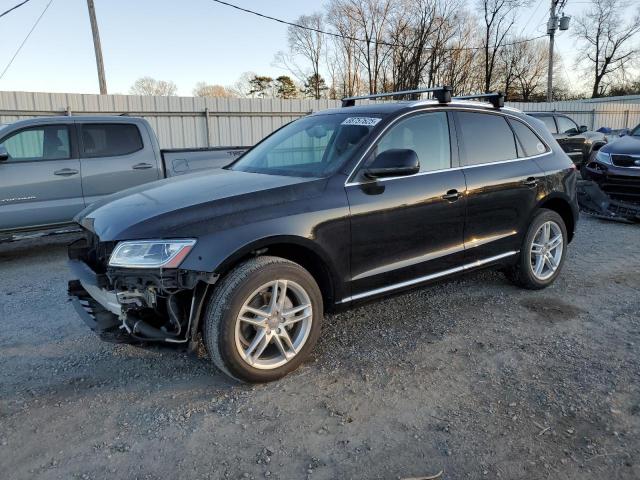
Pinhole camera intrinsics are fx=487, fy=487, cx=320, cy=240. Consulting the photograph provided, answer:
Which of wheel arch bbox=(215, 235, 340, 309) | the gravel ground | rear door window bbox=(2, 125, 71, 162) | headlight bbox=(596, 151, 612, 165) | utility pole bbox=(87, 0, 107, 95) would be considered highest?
utility pole bbox=(87, 0, 107, 95)

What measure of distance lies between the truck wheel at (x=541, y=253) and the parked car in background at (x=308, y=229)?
3 cm

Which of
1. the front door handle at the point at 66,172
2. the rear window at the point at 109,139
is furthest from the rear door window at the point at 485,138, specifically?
the front door handle at the point at 66,172

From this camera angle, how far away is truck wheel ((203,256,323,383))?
284cm

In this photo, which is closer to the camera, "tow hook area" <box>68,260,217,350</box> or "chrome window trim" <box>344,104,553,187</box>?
"tow hook area" <box>68,260,217,350</box>

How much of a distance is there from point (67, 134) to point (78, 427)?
497cm

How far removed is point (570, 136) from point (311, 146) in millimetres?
12158

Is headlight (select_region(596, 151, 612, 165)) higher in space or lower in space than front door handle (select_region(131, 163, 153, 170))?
lower

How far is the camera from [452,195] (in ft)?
A: 12.5

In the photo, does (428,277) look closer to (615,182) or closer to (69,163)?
(69,163)

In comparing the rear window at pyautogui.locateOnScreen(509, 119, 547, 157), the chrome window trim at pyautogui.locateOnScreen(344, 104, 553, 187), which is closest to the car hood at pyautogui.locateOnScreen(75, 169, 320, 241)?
the chrome window trim at pyautogui.locateOnScreen(344, 104, 553, 187)

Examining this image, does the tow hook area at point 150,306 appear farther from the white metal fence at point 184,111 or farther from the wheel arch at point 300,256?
the white metal fence at point 184,111

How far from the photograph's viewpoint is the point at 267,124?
49.4 ft

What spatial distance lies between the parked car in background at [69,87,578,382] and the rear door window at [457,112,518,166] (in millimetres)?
14

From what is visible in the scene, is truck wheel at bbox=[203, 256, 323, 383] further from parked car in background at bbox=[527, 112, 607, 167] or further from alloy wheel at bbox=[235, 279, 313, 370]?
parked car in background at bbox=[527, 112, 607, 167]
